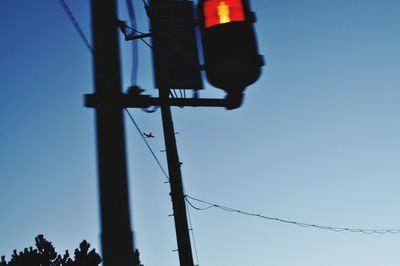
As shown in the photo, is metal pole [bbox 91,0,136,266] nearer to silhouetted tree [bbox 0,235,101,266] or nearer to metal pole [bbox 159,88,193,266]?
metal pole [bbox 159,88,193,266]

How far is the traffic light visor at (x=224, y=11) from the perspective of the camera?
254 centimetres

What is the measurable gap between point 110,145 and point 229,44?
1.00 metres

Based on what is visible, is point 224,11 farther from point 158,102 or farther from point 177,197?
point 177,197

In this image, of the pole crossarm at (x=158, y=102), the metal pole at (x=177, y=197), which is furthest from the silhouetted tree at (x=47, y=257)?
the pole crossarm at (x=158, y=102)

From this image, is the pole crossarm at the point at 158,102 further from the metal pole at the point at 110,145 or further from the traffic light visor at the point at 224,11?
the traffic light visor at the point at 224,11

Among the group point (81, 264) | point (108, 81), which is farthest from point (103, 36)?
point (81, 264)

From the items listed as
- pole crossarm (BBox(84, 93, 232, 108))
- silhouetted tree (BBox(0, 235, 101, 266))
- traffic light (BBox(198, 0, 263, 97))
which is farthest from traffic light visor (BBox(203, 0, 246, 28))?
silhouetted tree (BBox(0, 235, 101, 266))

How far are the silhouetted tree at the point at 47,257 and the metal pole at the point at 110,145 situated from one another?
25.3 m

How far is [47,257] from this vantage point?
83.2 feet

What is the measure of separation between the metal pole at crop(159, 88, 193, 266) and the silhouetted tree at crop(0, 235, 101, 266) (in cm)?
1847

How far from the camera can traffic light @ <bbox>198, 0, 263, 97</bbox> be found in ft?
7.92

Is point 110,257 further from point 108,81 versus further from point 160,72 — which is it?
point 160,72

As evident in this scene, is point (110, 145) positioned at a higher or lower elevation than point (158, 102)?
lower

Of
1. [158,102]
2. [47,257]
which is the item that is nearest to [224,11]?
[158,102]
